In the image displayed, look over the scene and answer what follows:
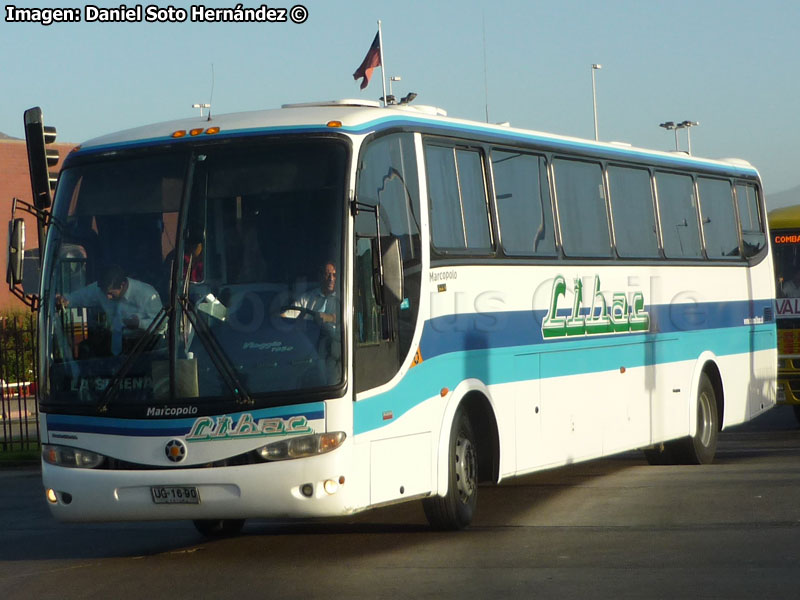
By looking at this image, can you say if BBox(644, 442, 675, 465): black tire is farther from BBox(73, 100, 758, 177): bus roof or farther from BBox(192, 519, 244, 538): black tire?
BBox(192, 519, 244, 538): black tire

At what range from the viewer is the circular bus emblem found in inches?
387

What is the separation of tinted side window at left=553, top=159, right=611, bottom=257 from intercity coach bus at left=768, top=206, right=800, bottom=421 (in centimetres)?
830

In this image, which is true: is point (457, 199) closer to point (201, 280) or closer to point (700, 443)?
point (201, 280)

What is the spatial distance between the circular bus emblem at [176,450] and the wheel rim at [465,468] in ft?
8.07

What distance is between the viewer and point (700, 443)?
54.7ft

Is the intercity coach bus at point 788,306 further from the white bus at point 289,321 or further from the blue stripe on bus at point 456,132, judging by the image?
the white bus at point 289,321

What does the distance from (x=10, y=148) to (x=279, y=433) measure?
176ft

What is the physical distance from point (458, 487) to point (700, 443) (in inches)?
244

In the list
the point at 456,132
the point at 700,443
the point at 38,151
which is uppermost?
the point at 38,151

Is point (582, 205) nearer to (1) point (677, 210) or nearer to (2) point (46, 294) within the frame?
(1) point (677, 210)

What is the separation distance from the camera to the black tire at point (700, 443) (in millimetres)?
16562

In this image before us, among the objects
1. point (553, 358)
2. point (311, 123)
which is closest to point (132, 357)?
point (311, 123)

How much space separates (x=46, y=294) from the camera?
1055 centimetres

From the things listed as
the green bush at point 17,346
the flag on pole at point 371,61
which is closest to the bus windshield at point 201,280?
the green bush at point 17,346
